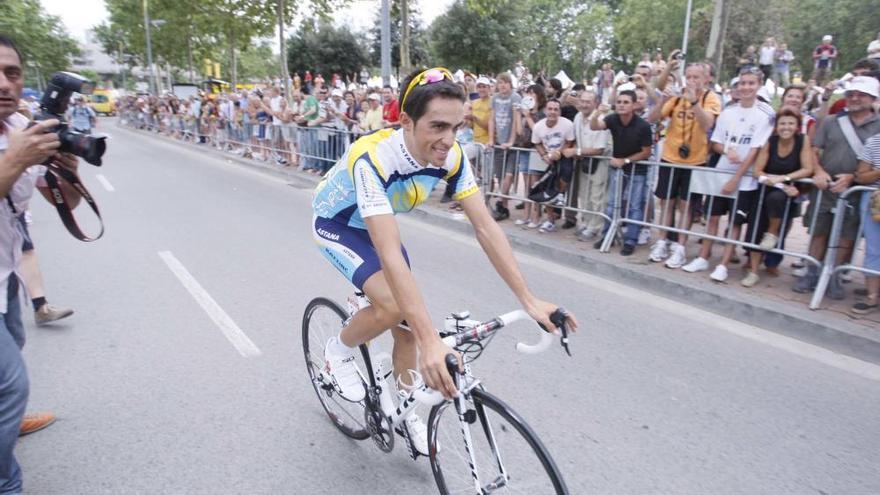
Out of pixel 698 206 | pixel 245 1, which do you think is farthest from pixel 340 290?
pixel 245 1

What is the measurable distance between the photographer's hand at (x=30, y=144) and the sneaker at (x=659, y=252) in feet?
19.2

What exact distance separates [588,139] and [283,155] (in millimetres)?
10394

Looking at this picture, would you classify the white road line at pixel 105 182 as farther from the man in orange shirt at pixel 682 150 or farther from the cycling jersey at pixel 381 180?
the cycling jersey at pixel 381 180

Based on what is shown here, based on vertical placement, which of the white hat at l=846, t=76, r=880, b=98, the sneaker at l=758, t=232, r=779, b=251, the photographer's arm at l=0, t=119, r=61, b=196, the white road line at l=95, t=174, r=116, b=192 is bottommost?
the white road line at l=95, t=174, r=116, b=192

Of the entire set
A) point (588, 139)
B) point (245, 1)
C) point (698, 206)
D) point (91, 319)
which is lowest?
point (91, 319)

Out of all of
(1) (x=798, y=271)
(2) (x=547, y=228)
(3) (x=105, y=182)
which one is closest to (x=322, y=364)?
(2) (x=547, y=228)

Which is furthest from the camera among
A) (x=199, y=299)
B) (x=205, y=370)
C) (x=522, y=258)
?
(x=522, y=258)

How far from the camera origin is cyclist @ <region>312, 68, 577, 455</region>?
208cm

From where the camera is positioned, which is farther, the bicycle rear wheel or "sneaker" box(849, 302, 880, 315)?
"sneaker" box(849, 302, 880, 315)

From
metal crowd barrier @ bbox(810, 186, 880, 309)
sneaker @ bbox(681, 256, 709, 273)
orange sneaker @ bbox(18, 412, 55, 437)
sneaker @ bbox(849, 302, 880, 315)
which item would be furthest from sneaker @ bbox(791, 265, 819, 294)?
orange sneaker @ bbox(18, 412, 55, 437)

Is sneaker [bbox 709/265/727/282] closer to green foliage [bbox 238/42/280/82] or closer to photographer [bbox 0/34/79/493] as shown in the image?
photographer [bbox 0/34/79/493]

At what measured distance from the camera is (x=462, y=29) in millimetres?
39719

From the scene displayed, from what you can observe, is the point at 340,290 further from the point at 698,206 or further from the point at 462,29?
the point at 462,29

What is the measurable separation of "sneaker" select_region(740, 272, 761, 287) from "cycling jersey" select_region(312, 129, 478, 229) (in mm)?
4217
